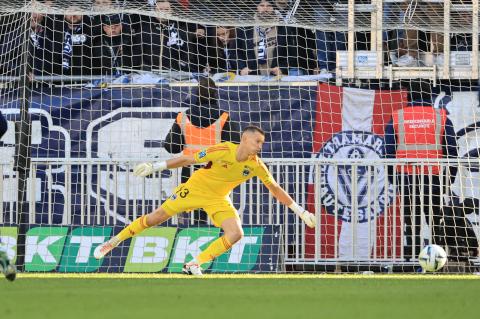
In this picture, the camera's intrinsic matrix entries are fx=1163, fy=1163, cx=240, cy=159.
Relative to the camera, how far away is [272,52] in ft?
55.2

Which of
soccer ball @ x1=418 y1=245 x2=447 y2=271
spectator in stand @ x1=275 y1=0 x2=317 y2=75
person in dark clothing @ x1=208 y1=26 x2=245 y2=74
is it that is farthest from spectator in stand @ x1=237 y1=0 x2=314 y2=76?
soccer ball @ x1=418 y1=245 x2=447 y2=271

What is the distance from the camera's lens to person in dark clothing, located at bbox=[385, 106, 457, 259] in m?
15.0

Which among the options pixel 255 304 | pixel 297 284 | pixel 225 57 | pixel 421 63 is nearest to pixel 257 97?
pixel 225 57

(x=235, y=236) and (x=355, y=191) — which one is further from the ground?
(x=355, y=191)

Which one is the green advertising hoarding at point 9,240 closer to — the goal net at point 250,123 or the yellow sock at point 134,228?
the goal net at point 250,123

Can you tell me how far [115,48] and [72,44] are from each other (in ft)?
2.06

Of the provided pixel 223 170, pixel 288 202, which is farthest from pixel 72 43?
pixel 288 202

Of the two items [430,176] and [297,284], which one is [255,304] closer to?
[297,284]

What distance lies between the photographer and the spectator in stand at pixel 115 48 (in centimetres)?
1652

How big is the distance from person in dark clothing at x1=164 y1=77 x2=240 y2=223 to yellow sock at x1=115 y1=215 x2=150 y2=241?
1880mm

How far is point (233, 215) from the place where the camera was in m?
13.4

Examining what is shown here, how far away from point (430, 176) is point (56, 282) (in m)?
5.54

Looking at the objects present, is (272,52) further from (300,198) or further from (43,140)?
(43,140)

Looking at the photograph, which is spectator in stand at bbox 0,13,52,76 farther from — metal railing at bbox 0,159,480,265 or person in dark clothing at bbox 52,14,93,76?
metal railing at bbox 0,159,480,265
